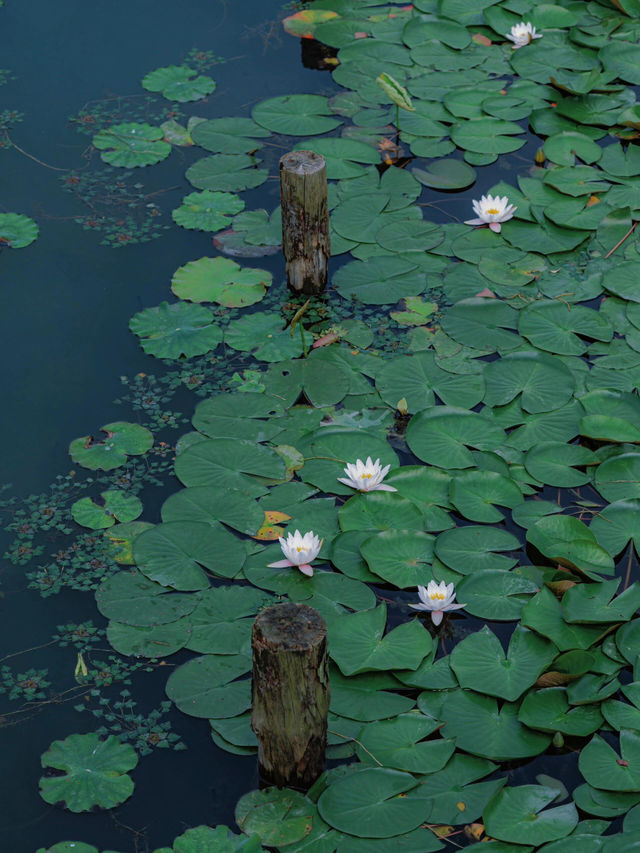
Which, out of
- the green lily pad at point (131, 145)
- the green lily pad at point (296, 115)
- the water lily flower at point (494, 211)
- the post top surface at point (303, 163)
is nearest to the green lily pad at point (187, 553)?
the post top surface at point (303, 163)

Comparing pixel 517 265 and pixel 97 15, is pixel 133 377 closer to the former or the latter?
pixel 517 265

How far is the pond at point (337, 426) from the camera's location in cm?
297

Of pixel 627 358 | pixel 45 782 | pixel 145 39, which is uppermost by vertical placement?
pixel 145 39

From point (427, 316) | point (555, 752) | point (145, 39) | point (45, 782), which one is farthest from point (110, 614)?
point (145, 39)

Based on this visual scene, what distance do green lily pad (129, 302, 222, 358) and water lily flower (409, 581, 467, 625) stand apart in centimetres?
177

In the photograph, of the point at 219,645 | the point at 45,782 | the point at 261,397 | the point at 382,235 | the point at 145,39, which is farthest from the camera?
the point at 145,39

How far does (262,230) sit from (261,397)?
1.30 m

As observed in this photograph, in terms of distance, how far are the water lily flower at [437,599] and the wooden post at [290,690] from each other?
65 centimetres

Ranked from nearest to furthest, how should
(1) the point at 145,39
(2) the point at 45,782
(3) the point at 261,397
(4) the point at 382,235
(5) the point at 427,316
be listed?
(2) the point at 45,782, (3) the point at 261,397, (5) the point at 427,316, (4) the point at 382,235, (1) the point at 145,39

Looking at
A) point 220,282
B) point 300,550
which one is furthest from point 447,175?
point 300,550

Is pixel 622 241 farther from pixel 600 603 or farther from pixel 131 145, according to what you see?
pixel 131 145

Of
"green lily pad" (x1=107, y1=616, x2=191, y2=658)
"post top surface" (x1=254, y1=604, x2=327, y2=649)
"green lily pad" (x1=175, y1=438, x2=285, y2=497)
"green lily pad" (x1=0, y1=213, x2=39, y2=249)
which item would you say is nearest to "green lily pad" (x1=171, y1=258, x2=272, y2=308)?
"green lily pad" (x1=0, y1=213, x2=39, y2=249)

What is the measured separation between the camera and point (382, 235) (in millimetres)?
5109

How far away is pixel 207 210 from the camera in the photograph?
5336 millimetres
